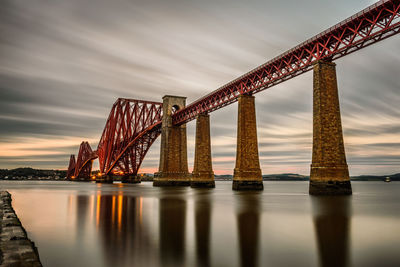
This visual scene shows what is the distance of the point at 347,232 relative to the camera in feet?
30.3

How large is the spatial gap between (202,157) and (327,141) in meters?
21.9

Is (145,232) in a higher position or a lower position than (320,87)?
lower

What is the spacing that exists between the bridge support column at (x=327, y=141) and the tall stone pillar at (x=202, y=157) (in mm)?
20380

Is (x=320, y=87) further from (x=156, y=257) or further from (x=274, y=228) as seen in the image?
(x=156, y=257)

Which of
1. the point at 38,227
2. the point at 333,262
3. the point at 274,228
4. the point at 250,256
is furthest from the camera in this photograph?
the point at 38,227

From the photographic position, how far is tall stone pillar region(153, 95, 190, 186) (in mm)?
48469

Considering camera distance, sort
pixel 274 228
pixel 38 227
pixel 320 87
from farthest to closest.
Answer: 1. pixel 320 87
2. pixel 38 227
3. pixel 274 228

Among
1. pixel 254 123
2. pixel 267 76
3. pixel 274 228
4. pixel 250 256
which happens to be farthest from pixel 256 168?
pixel 250 256

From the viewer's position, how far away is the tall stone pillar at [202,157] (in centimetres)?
4197

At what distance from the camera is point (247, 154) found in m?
30.8

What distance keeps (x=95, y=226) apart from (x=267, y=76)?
83.1ft

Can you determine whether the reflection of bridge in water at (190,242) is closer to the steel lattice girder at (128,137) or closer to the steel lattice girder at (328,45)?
the steel lattice girder at (328,45)

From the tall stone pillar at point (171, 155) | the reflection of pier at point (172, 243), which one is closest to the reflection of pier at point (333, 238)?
the reflection of pier at point (172, 243)

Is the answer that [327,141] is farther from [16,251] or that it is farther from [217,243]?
[16,251]
